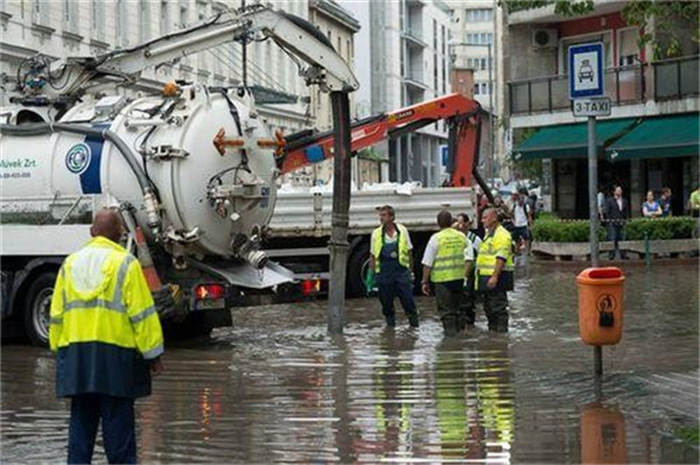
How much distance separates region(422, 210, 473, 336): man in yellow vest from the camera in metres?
17.1

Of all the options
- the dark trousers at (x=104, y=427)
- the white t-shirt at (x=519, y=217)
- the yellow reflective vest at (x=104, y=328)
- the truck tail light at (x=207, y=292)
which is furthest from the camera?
the white t-shirt at (x=519, y=217)

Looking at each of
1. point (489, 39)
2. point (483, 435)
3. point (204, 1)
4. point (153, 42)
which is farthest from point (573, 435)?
point (489, 39)

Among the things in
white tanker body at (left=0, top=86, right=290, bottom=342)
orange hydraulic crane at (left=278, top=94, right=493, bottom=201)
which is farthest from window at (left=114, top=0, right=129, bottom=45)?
white tanker body at (left=0, top=86, right=290, bottom=342)

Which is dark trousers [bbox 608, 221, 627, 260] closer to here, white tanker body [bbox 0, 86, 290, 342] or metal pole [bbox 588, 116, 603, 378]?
white tanker body [bbox 0, 86, 290, 342]

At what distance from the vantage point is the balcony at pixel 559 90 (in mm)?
40000

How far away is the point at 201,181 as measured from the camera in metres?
16.5

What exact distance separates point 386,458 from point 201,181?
7.54 m

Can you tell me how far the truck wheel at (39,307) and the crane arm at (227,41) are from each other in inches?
107

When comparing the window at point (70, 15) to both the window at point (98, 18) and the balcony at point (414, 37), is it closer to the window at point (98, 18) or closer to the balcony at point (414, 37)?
the window at point (98, 18)

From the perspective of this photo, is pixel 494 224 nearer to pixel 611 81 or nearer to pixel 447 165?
pixel 447 165

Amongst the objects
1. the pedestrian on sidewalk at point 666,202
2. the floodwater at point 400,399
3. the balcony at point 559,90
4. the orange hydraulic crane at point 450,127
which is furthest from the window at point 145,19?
the floodwater at point 400,399

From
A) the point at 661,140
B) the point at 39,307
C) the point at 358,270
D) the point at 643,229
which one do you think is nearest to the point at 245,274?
the point at 39,307

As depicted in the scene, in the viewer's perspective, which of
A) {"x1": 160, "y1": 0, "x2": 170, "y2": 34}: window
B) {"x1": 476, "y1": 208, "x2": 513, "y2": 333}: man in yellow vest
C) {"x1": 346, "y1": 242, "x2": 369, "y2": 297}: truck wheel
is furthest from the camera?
{"x1": 160, "y1": 0, "x2": 170, "y2": 34}: window

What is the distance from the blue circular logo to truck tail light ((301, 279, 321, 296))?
10.2 ft
